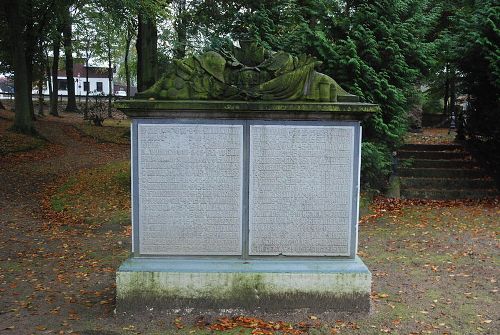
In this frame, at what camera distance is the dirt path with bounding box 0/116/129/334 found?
222 inches

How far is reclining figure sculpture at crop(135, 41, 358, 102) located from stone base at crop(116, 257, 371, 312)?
1.84m

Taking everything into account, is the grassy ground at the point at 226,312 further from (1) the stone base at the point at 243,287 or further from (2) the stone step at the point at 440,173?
(2) the stone step at the point at 440,173

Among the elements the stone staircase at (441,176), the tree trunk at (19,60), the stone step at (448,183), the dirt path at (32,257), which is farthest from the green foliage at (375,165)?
the tree trunk at (19,60)

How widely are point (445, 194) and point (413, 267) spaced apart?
22.0 feet

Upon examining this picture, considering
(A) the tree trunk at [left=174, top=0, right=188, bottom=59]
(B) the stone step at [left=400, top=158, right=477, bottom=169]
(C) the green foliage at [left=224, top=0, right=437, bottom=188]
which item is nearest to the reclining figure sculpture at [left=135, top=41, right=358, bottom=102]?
(C) the green foliage at [left=224, top=0, right=437, bottom=188]

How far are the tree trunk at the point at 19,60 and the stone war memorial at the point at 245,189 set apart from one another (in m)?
18.4

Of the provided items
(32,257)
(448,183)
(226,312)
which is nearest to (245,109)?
(226,312)

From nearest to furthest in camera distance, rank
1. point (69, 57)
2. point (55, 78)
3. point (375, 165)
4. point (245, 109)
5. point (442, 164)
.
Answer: point (245, 109) → point (375, 165) → point (442, 164) → point (55, 78) → point (69, 57)

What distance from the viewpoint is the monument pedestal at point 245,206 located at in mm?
5523

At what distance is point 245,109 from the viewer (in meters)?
5.46

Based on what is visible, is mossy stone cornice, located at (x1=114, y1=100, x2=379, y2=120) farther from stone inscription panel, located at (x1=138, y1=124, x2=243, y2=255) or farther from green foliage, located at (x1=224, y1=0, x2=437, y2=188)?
green foliage, located at (x1=224, y1=0, x2=437, y2=188)

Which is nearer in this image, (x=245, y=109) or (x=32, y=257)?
(x=245, y=109)

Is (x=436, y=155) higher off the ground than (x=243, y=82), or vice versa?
(x=243, y=82)

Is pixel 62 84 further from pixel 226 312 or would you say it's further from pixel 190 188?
pixel 226 312
